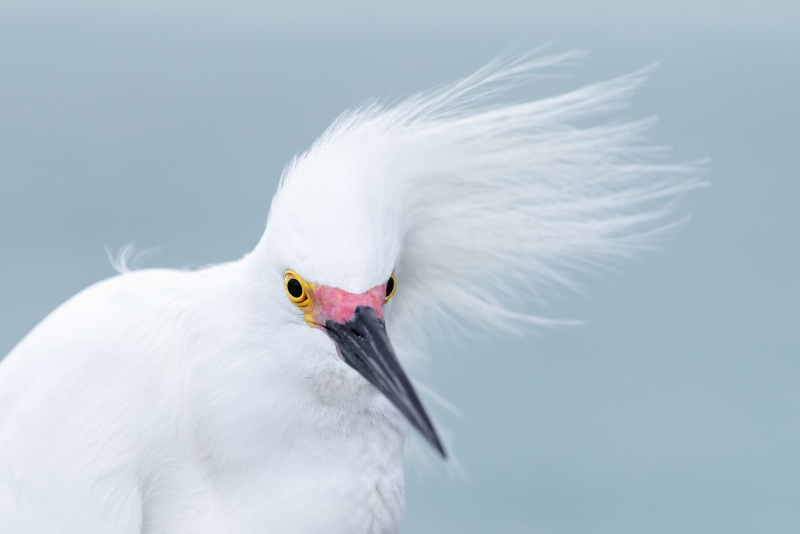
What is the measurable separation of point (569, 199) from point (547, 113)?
13 cm

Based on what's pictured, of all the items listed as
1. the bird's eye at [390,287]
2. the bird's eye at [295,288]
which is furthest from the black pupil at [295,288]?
the bird's eye at [390,287]

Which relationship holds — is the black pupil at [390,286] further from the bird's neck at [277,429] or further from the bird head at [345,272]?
the bird's neck at [277,429]

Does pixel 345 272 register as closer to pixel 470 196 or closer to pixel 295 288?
pixel 295 288

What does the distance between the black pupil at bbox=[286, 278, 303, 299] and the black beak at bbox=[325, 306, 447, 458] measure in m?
0.05

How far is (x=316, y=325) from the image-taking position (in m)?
1.28

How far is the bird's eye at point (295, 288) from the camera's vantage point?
1264 mm

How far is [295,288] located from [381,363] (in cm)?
14

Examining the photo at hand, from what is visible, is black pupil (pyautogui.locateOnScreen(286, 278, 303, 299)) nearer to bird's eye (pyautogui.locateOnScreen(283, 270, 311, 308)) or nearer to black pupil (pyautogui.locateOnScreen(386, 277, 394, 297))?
bird's eye (pyautogui.locateOnScreen(283, 270, 311, 308))

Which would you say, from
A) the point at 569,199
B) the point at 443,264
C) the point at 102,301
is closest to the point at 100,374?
the point at 102,301

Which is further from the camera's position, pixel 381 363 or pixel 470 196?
pixel 470 196

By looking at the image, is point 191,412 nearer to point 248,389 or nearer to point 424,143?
point 248,389

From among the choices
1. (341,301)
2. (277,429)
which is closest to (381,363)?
(341,301)

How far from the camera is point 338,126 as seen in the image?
1.45m

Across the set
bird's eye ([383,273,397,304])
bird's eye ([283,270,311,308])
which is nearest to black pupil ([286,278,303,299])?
bird's eye ([283,270,311,308])
